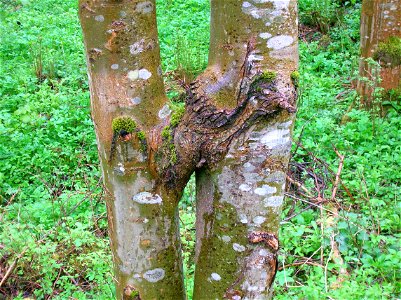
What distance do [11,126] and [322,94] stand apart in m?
3.84

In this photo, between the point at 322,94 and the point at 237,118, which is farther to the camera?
the point at 322,94

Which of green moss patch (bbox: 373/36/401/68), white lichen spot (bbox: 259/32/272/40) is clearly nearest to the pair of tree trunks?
white lichen spot (bbox: 259/32/272/40)

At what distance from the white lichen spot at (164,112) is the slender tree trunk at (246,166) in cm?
19

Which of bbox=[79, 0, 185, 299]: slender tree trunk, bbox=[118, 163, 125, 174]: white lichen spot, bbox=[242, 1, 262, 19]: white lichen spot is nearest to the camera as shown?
bbox=[242, 1, 262, 19]: white lichen spot

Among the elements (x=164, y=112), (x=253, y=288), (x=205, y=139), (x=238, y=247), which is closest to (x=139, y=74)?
(x=164, y=112)

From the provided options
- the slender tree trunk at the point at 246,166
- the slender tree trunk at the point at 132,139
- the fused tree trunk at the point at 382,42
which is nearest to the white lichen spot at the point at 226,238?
the slender tree trunk at the point at 246,166

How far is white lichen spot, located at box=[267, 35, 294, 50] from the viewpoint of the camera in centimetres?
147

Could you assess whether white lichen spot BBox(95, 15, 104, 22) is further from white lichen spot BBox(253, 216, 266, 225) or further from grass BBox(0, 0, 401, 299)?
grass BBox(0, 0, 401, 299)

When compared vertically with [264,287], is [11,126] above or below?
below

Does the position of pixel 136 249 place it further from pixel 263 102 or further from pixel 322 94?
pixel 322 94

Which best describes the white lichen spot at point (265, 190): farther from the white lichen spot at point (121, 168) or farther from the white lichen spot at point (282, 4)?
the white lichen spot at point (282, 4)

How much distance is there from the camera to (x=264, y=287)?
5.58ft

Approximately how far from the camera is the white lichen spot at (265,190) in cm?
157

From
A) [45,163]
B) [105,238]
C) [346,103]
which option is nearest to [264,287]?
[105,238]
